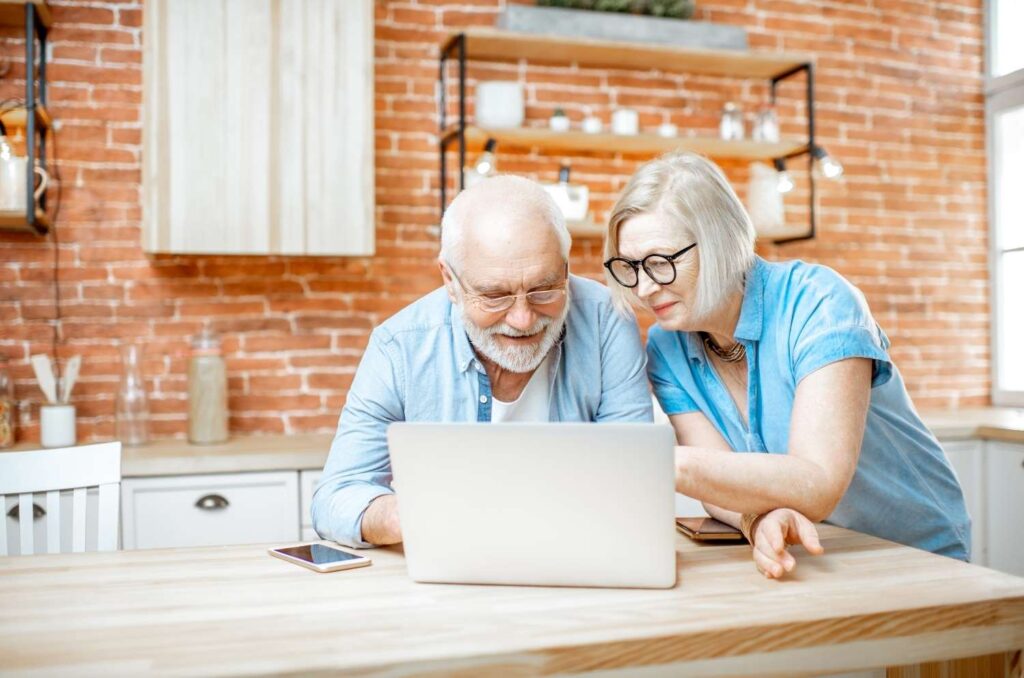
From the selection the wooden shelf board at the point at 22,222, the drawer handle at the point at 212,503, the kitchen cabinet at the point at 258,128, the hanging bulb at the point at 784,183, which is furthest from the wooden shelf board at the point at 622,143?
the drawer handle at the point at 212,503

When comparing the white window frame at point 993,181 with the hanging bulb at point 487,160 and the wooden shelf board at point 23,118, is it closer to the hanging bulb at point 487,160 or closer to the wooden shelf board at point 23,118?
the hanging bulb at point 487,160

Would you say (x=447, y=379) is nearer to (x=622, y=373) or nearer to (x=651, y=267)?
(x=622, y=373)

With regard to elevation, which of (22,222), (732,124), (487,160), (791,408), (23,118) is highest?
(732,124)

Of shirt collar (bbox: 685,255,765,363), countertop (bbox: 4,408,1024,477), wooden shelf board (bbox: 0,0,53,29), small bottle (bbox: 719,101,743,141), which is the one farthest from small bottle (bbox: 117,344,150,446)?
small bottle (bbox: 719,101,743,141)

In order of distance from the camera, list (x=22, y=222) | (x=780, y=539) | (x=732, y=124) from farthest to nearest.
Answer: (x=732, y=124), (x=22, y=222), (x=780, y=539)

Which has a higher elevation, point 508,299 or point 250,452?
point 508,299

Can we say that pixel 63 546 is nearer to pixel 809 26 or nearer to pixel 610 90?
pixel 610 90

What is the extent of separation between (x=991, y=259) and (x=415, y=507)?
3700mm

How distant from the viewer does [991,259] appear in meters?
4.08

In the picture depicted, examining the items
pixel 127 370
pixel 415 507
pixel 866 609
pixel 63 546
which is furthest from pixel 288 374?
pixel 866 609

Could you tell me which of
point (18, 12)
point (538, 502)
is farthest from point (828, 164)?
point (18, 12)

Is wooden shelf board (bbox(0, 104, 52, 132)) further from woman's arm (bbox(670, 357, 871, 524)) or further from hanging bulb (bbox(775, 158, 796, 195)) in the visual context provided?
hanging bulb (bbox(775, 158, 796, 195))

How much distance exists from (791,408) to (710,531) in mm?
286

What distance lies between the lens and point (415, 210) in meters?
3.38
